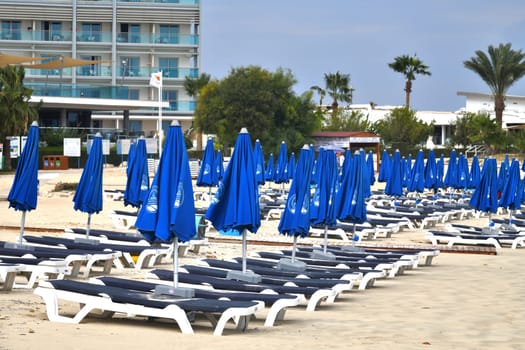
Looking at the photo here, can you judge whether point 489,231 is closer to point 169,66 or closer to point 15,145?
point 15,145

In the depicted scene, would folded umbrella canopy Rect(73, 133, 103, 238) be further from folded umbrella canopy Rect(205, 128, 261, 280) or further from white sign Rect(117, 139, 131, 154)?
white sign Rect(117, 139, 131, 154)

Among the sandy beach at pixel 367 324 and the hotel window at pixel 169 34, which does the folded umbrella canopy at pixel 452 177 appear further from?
the hotel window at pixel 169 34

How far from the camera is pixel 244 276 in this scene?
1340 centimetres

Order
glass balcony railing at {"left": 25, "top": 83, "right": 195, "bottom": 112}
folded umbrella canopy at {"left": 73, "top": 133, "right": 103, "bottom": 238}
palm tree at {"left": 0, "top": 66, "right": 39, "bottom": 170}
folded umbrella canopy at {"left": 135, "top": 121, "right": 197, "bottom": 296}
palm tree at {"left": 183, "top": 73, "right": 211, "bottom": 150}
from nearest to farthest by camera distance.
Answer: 1. folded umbrella canopy at {"left": 135, "top": 121, "right": 197, "bottom": 296}
2. folded umbrella canopy at {"left": 73, "top": 133, "right": 103, "bottom": 238}
3. palm tree at {"left": 0, "top": 66, "right": 39, "bottom": 170}
4. glass balcony railing at {"left": 25, "top": 83, "right": 195, "bottom": 112}
5. palm tree at {"left": 183, "top": 73, "right": 211, "bottom": 150}

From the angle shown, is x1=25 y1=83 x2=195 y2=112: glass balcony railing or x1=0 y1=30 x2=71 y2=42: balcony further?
x1=0 y1=30 x2=71 y2=42: balcony

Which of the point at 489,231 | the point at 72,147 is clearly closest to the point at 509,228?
the point at 489,231

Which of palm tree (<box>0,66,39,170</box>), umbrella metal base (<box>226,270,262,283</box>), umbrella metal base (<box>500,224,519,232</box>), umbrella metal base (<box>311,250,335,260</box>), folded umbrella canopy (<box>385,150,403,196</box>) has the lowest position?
umbrella metal base (<box>500,224,519,232</box>)

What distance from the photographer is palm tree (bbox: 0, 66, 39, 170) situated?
50594mm

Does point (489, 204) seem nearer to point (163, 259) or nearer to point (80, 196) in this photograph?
point (163, 259)

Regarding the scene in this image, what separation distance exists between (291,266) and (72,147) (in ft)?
118

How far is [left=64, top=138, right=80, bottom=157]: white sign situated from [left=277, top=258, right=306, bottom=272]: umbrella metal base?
115 ft

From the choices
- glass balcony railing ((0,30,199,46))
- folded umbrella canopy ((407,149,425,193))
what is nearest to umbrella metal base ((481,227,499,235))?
folded umbrella canopy ((407,149,425,193))

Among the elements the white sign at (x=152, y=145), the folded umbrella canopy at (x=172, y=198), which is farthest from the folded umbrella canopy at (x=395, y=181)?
the white sign at (x=152, y=145)

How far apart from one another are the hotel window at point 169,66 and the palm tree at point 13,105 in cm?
2268
